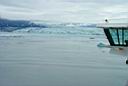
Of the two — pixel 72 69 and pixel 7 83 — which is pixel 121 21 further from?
pixel 7 83

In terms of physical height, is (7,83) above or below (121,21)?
below

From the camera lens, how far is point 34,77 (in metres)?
27.1

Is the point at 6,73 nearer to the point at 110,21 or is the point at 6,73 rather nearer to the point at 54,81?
the point at 54,81

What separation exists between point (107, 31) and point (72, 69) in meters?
6.06

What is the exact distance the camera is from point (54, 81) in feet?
83.9

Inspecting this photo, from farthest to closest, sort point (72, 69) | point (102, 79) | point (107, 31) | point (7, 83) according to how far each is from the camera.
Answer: point (72, 69) < point (107, 31) < point (102, 79) < point (7, 83)

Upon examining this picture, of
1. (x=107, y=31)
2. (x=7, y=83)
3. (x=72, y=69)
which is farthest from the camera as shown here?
(x=72, y=69)

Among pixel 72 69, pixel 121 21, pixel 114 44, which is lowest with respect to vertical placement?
pixel 72 69

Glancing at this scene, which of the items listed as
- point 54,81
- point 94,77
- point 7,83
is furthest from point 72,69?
point 7,83

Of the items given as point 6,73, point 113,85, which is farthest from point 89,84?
point 6,73

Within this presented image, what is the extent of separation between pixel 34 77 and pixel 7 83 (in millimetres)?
3250

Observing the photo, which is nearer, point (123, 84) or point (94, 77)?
point (123, 84)

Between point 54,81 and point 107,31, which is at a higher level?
point 107,31

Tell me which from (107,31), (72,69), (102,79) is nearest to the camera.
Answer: (102,79)
